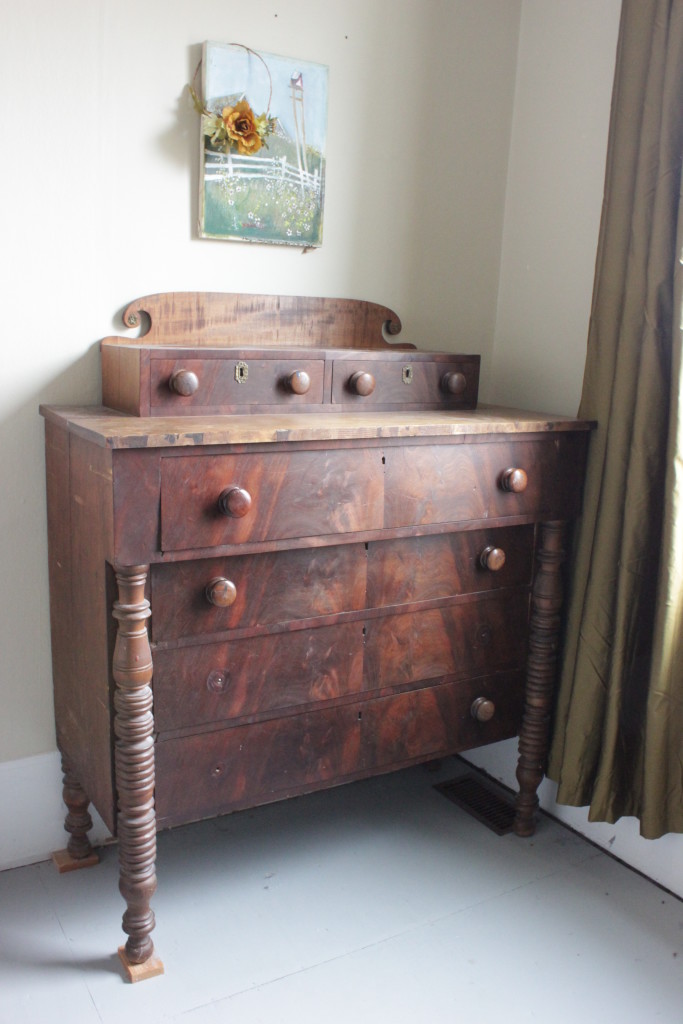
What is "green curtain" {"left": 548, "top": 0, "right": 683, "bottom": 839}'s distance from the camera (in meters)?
1.84

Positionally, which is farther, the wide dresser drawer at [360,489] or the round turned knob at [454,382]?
the round turned knob at [454,382]

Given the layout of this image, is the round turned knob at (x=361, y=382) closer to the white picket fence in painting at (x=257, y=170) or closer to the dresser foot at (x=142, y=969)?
the white picket fence in painting at (x=257, y=170)

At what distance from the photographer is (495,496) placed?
1.92 metres

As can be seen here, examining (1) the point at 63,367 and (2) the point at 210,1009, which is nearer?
(2) the point at 210,1009

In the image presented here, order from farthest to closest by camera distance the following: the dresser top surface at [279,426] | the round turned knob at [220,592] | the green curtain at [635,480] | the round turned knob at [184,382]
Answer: the green curtain at [635,480] → the round turned knob at [184,382] → the round turned knob at [220,592] → the dresser top surface at [279,426]

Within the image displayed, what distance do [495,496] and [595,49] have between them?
1138 millimetres

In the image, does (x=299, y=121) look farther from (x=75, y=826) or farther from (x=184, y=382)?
(x=75, y=826)

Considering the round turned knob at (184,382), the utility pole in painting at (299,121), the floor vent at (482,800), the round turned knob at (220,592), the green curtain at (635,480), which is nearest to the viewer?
the round turned knob at (220,592)

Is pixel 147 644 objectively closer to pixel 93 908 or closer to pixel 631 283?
pixel 93 908

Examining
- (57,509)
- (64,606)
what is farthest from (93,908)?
(57,509)

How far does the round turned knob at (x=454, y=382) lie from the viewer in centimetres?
211

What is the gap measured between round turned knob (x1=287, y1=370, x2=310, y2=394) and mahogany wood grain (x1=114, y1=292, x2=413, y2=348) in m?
0.27

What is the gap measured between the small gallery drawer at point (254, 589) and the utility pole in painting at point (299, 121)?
3.09ft

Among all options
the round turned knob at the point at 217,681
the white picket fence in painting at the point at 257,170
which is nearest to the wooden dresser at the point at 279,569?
the round turned knob at the point at 217,681
